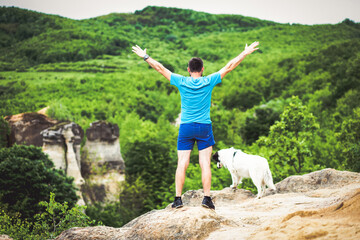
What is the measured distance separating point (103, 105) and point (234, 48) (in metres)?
67.2

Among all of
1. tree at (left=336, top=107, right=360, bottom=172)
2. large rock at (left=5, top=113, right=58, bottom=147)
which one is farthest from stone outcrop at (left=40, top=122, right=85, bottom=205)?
tree at (left=336, top=107, right=360, bottom=172)

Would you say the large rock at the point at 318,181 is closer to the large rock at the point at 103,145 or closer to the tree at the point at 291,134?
the tree at the point at 291,134

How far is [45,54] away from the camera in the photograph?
82.4 m

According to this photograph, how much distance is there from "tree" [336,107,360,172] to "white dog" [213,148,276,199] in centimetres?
1313

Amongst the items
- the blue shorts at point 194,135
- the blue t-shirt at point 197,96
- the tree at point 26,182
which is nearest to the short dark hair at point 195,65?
the blue t-shirt at point 197,96

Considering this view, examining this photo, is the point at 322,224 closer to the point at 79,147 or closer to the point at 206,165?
the point at 206,165

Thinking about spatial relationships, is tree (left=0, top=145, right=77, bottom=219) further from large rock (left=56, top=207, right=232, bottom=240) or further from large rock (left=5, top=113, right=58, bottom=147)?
large rock (left=56, top=207, right=232, bottom=240)

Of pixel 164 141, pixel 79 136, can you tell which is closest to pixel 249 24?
pixel 164 141

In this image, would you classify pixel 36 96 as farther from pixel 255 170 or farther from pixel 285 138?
pixel 255 170

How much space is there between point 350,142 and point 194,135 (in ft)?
67.8

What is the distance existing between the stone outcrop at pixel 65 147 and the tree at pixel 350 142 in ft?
68.9

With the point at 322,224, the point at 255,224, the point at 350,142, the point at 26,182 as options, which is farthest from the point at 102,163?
the point at 322,224

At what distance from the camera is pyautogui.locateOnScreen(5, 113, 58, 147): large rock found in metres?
30.8

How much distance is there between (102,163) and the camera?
35.3m
